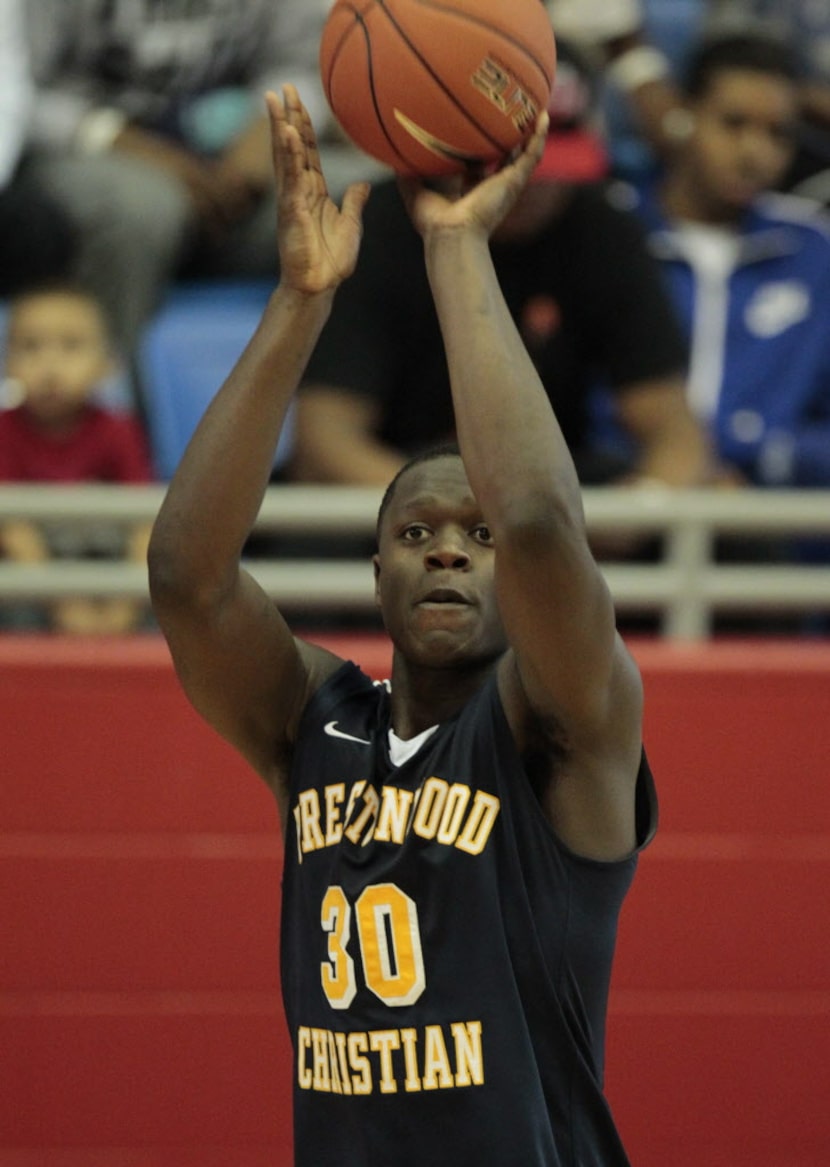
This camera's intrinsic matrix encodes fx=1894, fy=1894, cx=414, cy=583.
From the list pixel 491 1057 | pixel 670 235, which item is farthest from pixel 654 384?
pixel 491 1057

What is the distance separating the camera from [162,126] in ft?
20.4

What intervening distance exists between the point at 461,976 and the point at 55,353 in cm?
283

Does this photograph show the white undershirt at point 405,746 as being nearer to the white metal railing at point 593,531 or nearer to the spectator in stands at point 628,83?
the white metal railing at point 593,531

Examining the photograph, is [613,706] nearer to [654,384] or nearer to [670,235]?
[654,384]

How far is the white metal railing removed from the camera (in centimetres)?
434

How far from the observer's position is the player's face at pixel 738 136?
17.7 ft

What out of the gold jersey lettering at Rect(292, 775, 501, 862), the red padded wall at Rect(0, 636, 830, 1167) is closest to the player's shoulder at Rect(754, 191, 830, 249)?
the red padded wall at Rect(0, 636, 830, 1167)

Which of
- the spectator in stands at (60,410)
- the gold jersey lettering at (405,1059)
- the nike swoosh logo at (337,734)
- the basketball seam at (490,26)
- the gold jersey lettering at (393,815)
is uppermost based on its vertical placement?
the spectator in stands at (60,410)

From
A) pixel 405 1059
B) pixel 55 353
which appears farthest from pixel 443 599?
pixel 55 353

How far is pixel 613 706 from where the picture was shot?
246 cm

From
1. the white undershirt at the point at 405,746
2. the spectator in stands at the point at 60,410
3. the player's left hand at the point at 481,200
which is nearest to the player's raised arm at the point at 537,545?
the player's left hand at the point at 481,200

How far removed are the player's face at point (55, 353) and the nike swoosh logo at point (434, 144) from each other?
232 cm

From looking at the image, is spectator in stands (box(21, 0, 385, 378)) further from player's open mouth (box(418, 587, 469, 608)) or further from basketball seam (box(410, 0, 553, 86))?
player's open mouth (box(418, 587, 469, 608))

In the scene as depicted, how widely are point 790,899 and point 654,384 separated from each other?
1.39 meters
